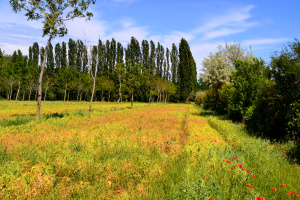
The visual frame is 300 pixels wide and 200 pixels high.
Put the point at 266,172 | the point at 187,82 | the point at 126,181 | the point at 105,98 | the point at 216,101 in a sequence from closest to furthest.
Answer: the point at 126,181 < the point at 266,172 < the point at 216,101 < the point at 187,82 < the point at 105,98

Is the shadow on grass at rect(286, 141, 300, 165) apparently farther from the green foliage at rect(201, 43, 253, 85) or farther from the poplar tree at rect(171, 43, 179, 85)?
the poplar tree at rect(171, 43, 179, 85)

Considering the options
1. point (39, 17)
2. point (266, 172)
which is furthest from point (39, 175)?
point (39, 17)

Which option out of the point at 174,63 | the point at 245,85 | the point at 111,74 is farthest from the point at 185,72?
the point at 245,85

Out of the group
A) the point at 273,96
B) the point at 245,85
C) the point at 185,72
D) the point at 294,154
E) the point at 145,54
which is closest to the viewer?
the point at 294,154

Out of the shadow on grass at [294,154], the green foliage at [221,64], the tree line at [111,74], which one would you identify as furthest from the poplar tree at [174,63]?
the shadow on grass at [294,154]

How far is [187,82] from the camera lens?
6738 centimetres

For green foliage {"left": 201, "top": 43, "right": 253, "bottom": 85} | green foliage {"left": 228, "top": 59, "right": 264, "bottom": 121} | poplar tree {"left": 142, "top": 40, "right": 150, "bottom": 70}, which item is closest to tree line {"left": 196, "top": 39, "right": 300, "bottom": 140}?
green foliage {"left": 228, "top": 59, "right": 264, "bottom": 121}

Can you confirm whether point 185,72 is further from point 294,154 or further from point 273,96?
point 294,154

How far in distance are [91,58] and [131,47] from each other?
51.7 m

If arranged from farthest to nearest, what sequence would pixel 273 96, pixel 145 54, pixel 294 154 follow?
pixel 145 54 < pixel 273 96 < pixel 294 154

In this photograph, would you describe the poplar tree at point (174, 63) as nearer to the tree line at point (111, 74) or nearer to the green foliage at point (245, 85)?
the tree line at point (111, 74)

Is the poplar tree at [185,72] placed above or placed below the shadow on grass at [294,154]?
above

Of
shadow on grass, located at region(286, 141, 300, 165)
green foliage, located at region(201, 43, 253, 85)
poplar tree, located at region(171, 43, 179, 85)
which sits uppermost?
poplar tree, located at region(171, 43, 179, 85)

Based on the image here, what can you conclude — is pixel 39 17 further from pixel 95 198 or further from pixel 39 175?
pixel 95 198
